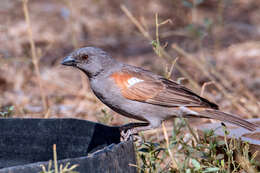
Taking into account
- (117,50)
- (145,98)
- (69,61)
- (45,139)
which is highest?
(117,50)

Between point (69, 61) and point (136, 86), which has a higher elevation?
point (69, 61)

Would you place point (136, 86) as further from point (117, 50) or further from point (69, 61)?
point (117, 50)

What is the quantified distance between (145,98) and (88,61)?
684mm

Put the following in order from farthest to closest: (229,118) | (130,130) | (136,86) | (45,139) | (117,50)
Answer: (117,50) < (136,86) < (130,130) < (229,118) < (45,139)

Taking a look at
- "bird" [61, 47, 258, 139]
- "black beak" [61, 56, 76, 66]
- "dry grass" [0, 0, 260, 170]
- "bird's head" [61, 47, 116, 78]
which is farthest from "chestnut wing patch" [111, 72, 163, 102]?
→ "dry grass" [0, 0, 260, 170]

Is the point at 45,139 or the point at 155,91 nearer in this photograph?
the point at 45,139

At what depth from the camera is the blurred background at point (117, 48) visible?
20.5ft

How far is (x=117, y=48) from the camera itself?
30.4 ft

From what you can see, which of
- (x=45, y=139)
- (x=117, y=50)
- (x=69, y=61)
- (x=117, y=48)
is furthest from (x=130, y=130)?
(x=117, y=48)

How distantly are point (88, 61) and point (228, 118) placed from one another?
1434 millimetres

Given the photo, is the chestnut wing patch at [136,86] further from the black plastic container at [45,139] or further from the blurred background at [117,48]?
the blurred background at [117,48]

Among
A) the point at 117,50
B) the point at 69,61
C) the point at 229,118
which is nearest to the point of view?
the point at 229,118

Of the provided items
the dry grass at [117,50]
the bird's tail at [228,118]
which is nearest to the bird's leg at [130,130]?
the bird's tail at [228,118]

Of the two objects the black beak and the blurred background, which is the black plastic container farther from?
the blurred background
